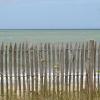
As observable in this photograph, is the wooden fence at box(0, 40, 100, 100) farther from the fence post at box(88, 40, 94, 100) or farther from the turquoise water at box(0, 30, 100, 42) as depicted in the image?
the turquoise water at box(0, 30, 100, 42)

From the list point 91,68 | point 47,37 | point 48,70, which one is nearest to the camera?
point 48,70

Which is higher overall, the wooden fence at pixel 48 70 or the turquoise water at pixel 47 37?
the wooden fence at pixel 48 70

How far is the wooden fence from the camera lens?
12156mm

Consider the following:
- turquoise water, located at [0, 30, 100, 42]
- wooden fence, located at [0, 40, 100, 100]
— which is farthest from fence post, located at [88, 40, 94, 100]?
turquoise water, located at [0, 30, 100, 42]

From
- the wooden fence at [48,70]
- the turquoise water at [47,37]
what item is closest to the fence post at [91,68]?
the wooden fence at [48,70]

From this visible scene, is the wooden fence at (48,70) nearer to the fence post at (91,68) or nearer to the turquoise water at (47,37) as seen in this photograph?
the fence post at (91,68)

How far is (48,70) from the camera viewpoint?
488 inches

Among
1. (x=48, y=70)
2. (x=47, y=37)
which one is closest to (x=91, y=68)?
(x=48, y=70)

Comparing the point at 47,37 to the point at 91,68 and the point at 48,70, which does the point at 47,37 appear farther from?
the point at 48,70

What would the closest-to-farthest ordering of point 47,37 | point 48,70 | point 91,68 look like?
point 48,70
point 91,68
point 47,37

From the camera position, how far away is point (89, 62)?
12.6 metres

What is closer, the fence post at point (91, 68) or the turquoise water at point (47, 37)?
the fence post at point (91, 68)

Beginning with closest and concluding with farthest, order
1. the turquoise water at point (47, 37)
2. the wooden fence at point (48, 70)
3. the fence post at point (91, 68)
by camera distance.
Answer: the wooden fence at point (48, 70)
the fence post at point (91, 68)
the turquoise water at point (47, 37)

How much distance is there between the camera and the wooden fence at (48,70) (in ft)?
39.9
